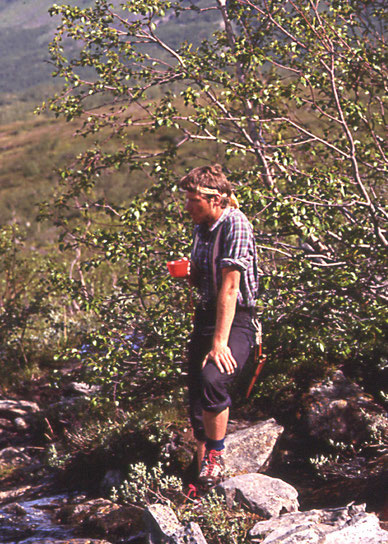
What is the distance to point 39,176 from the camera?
6688 centimetres

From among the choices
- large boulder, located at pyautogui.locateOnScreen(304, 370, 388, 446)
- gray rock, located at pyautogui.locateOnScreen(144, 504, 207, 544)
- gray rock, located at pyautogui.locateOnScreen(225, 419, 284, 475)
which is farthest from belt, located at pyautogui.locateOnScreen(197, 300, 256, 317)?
large boulder, located at pyautogui.locateOnScreen(304, 370, 388, 446)

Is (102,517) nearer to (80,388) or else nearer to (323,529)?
(323,529)

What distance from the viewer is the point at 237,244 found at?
3789 millimetres

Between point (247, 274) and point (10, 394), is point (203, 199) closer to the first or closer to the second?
point (247, 274)

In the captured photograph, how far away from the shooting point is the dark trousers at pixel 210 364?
149 inches

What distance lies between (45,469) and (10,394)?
2327mm

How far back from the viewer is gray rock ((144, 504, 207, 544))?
3297 millimetres

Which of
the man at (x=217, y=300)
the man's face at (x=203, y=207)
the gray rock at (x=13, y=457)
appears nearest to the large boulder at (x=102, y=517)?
the man at (x=217, y=300)

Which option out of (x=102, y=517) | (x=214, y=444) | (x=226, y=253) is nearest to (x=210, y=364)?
(x=214, y=444)

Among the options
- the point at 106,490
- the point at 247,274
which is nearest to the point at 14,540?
the point at 106,490

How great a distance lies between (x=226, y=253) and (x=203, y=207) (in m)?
0.35

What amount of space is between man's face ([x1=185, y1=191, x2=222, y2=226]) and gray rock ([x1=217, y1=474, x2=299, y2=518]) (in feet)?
5.43

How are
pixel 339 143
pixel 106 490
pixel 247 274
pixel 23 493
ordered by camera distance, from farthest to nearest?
pixel 339 143 → pixel 23 493 → pixel 106 490 → pixel 247 274

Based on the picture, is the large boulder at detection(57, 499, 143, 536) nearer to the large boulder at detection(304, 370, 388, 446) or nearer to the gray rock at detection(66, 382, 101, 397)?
the large boulder at detection(304, 370, 388, 446)
